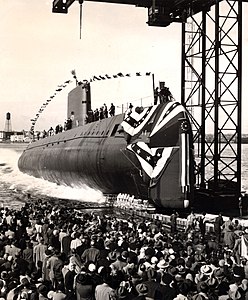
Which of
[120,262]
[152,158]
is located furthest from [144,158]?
[120,262]

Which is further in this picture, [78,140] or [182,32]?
[78,140]

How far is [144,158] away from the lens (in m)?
19.0

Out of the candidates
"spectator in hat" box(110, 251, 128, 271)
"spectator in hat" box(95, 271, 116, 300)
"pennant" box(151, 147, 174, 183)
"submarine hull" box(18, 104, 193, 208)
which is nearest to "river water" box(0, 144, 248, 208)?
"submarine hull" box(18, 104, 193, 208)

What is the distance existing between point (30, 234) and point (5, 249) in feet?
7.98

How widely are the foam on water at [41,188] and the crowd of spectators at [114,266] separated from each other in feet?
36.3

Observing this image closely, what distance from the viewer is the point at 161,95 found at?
20922mm

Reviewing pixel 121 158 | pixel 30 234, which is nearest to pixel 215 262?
pixel 30 234

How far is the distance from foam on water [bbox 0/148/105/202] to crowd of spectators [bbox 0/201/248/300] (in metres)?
11.1

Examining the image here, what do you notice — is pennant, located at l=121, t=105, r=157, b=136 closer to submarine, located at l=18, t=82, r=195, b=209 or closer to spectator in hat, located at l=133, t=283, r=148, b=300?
submarine, located at l=18, t=82, r=195, b=209

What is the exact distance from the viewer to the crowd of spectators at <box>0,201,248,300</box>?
23.1ft

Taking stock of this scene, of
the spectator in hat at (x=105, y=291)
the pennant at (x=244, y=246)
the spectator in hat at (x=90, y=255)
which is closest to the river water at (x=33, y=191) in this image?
the pennant at (x=244, y=246)

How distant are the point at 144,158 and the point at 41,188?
1643 cm

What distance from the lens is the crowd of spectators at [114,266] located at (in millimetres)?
7055

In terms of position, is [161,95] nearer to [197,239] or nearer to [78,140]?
[78,140]
